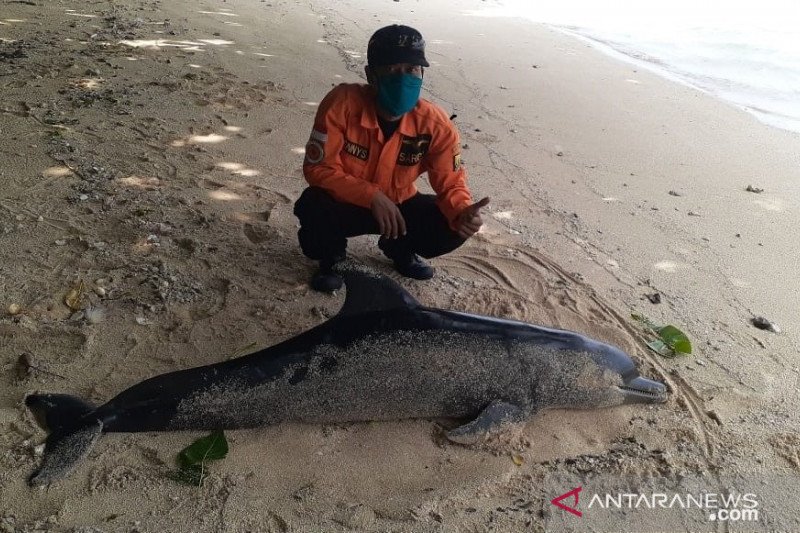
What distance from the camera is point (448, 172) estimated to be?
3682mm

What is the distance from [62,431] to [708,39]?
677 inches

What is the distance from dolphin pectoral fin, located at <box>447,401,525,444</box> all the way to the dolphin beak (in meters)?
0.76

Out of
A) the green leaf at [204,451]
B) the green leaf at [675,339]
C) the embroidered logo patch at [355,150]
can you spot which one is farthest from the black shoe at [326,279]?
the green leaf at [675,339]

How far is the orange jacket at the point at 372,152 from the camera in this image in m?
3.46

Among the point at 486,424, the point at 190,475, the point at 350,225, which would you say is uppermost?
the point at 350,225

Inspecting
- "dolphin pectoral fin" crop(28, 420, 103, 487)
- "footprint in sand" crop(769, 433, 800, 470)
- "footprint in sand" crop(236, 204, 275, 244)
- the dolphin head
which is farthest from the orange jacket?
"footprint in sand" crop(769, 433, 800, 470)

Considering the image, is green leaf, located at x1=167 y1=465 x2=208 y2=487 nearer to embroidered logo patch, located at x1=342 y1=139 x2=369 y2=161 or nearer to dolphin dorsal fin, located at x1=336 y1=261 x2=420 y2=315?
dolphin dorsal fin, located at x1=336 y1=261 x2=420 y2=315

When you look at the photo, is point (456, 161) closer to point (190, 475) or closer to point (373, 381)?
point (373, 381)

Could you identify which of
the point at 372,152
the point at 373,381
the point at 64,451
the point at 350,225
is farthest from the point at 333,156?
the point at 64,451

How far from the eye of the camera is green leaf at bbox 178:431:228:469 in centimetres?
264

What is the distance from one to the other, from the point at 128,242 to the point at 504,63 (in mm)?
7776

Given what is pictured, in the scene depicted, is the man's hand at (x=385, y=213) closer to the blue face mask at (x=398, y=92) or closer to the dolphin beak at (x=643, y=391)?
the blue face mask at (x=398, y=92)

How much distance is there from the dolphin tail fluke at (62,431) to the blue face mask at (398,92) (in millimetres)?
2307

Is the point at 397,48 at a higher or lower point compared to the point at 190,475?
higher
